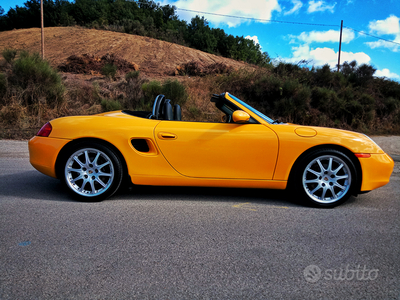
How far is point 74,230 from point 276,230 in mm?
1858

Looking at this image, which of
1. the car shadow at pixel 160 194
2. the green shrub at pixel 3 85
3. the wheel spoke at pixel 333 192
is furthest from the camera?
the green shrub at pixel 3 85

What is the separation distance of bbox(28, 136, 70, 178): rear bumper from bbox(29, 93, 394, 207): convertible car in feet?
0.04

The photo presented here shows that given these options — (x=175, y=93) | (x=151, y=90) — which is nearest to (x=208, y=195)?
(x=175, y=93)

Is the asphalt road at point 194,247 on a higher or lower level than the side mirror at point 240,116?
lower

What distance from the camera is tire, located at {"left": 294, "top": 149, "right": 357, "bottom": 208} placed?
3.48 meters

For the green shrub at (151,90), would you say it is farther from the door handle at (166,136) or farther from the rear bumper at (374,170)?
the rear bumper at (374,170)

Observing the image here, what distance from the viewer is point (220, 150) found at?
137 inches

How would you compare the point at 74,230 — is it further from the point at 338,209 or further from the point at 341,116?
the point at 341,116

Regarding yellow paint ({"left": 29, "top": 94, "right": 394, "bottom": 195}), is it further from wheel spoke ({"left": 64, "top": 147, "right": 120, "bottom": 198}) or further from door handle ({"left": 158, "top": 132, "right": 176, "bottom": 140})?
wheel spoke ({"left": 64, "top": 147, "right": 120, "bottom": 198})

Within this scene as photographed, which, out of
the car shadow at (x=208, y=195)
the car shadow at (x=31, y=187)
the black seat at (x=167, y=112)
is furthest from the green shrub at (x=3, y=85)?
the black seat at (x=167, y=112)

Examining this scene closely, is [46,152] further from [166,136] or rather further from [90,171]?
[166,136]

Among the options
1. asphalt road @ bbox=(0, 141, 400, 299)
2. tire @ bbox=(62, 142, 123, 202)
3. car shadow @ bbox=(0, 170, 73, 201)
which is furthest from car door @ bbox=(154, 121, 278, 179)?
car shadow @ bbox=(0, 170, 73, 201)

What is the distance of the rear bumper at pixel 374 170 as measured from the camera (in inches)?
138

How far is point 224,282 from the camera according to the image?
76.9 inches
